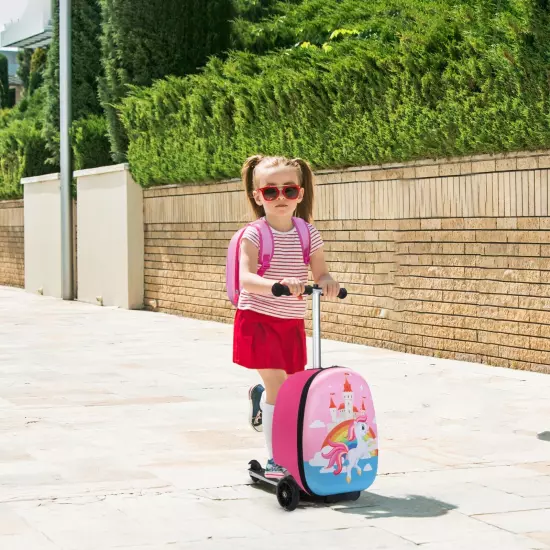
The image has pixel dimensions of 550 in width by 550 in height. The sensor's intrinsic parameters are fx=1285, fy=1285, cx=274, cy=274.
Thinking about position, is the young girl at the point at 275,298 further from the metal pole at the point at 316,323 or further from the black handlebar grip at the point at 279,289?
the black handlebar grip at the point at 279,289

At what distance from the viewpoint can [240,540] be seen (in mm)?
5270

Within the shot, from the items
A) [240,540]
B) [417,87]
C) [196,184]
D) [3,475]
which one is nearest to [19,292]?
[196,184]

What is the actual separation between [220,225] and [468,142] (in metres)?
6.16

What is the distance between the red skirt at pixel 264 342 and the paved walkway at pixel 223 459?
64 cm

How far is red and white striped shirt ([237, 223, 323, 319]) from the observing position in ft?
20.5

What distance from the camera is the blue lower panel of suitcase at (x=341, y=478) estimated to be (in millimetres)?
5793

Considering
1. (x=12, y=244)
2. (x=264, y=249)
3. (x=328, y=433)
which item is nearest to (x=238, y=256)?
(x=264, y=249)

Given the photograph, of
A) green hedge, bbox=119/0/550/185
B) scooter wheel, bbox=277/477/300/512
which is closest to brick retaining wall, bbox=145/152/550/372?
green hedge, bbox=119/0/550/185

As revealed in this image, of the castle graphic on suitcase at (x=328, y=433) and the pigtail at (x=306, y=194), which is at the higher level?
the pigtail at (x=306, y=194)

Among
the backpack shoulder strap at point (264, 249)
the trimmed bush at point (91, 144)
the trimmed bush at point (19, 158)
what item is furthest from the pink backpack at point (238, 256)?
the trimmed bush at point (19, 158)

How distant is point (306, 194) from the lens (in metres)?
6.57

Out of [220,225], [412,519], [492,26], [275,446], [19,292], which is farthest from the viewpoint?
[19,292]

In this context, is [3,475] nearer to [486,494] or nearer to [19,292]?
Answer: [486,494]

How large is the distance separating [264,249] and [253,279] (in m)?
0.24
